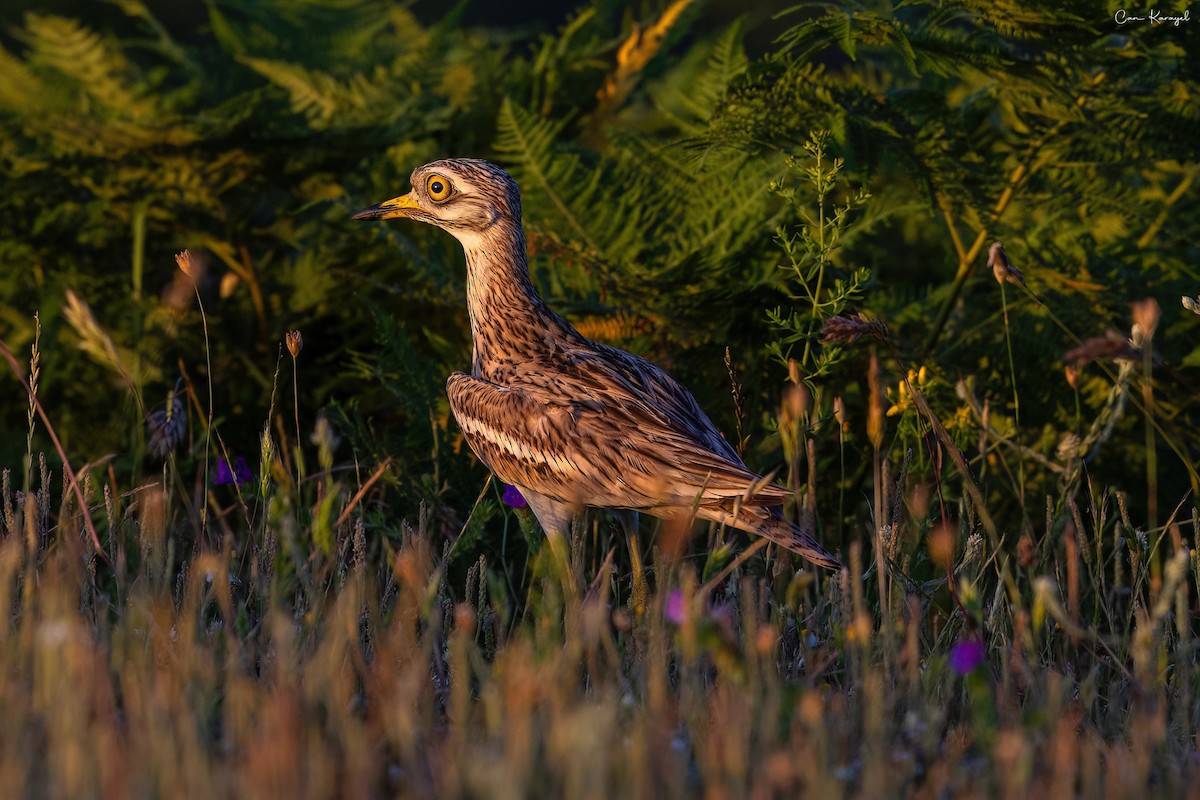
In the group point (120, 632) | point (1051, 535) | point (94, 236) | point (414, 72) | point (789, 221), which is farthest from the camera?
point (414, 72)

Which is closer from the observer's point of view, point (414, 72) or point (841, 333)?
point (841, 333)

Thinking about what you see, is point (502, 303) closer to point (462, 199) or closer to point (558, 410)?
point (462, 199)

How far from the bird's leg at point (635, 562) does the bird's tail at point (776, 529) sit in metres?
0.34

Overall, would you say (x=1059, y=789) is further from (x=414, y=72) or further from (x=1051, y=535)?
(x=414, y=72)

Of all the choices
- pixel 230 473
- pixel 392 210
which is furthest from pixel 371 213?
pixel 230 473

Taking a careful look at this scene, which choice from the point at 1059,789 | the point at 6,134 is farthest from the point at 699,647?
the point at 6,134

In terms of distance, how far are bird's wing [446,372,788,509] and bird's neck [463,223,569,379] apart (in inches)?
9.1

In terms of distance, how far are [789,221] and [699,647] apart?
2951 mm

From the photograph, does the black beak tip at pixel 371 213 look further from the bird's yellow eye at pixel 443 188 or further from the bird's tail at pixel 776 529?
the bird's tail at pixel 776 529

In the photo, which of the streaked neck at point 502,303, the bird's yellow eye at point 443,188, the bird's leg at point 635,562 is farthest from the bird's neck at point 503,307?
the bird's leg at point 635,562

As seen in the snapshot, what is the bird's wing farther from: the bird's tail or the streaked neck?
the streaked neck

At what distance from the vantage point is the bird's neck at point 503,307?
4500 millimetres

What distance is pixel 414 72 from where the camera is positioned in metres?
6.40

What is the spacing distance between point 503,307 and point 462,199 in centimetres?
44
